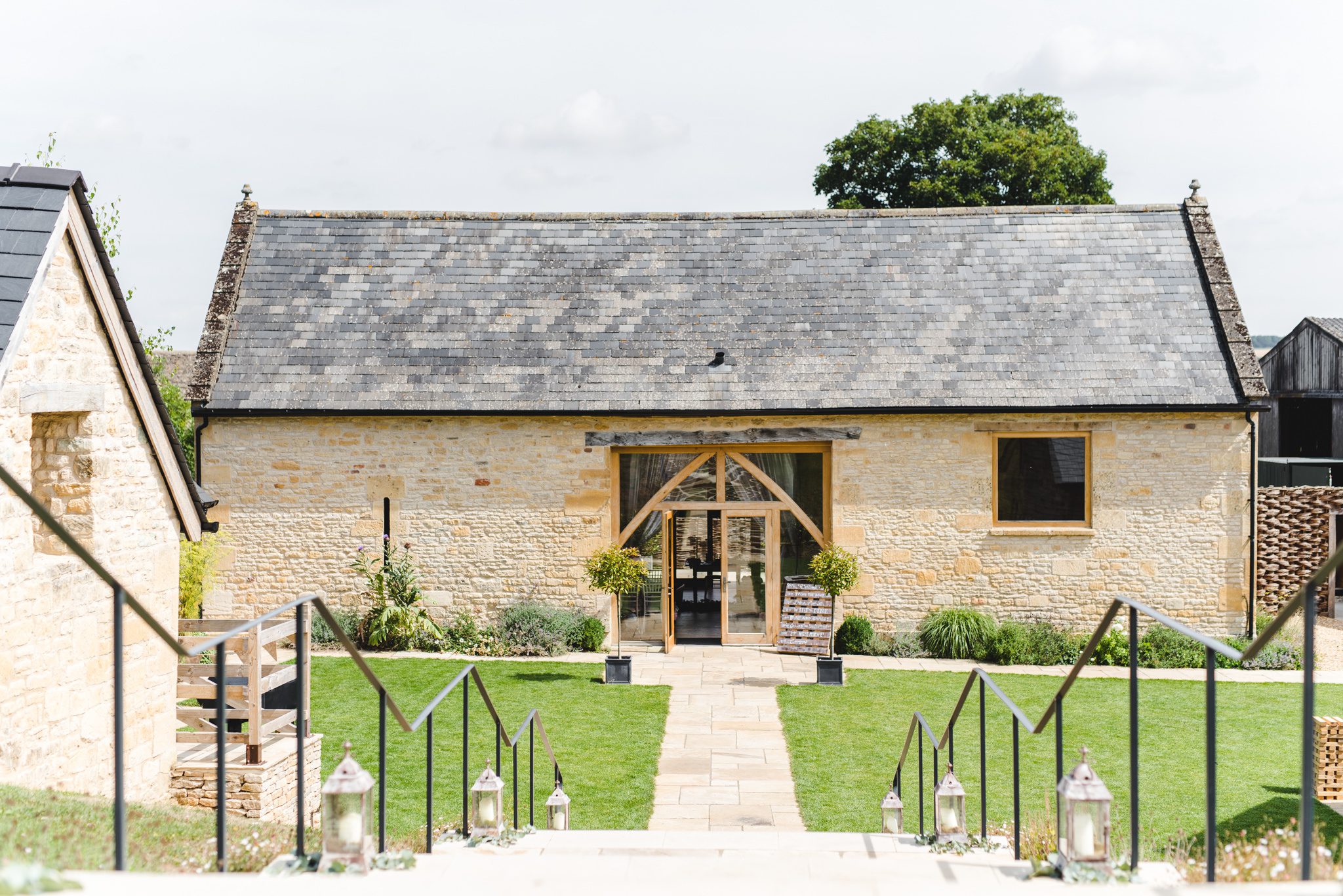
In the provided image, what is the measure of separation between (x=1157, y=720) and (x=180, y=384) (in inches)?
1143

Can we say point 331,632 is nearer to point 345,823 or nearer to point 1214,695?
point 345,823

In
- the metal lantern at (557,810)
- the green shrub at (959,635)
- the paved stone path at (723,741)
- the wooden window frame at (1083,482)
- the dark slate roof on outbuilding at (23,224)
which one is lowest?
the paved stone path at (723,741)

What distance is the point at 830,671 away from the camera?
46.5 feet

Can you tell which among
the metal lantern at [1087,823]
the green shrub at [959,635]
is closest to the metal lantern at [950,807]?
the metal lantern at [1087,823]

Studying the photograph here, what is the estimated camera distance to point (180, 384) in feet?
110

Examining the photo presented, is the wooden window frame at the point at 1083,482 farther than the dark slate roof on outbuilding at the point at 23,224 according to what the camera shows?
Yes

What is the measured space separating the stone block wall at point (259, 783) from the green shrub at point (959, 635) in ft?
29.7

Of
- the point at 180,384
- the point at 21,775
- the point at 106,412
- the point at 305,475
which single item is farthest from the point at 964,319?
the point at 180,384

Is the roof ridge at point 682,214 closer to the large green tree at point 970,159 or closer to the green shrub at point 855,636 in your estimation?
the green shrub at point 855,636

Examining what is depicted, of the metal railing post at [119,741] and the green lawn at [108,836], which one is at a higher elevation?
the metal railing post at [119,741]

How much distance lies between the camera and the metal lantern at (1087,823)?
4.89 m

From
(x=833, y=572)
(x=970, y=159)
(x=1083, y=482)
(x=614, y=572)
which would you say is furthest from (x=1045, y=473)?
(x=970, y=159)

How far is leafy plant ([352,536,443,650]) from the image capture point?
1617 cm

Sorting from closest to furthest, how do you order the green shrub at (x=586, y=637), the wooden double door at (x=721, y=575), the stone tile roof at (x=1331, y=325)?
the green shrub at (x=586, y=637) → the wooden double door at (x=721, y=575) → the stone tile roof at (x=1331, y=325)
